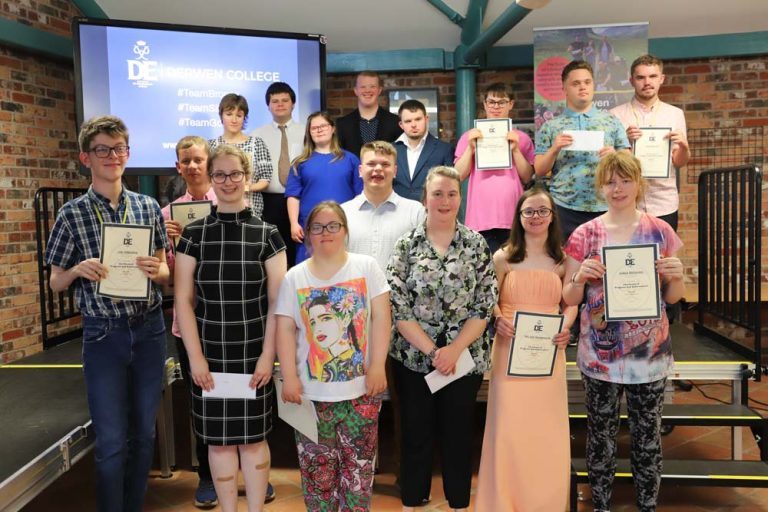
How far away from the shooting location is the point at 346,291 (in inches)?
92.3

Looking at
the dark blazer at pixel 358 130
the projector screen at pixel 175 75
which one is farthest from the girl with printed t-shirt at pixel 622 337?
the projector screen at pixel 175 75

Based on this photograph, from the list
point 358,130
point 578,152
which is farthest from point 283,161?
point 578,152

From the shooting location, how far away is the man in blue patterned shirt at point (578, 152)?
328 centimetres

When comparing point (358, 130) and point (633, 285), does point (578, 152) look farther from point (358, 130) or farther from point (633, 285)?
point (358, 130)

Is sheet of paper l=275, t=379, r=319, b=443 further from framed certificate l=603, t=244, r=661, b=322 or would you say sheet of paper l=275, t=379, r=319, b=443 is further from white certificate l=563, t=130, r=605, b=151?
white certificate l=563, t=130, r=605, b=151

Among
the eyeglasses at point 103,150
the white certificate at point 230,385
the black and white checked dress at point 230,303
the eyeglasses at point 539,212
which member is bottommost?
the white certificate at point 230,385

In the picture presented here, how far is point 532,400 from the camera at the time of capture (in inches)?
101

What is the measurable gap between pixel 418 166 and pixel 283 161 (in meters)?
1.10

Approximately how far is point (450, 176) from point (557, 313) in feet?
2.32

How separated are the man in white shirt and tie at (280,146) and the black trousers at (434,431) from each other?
2029 millimetres

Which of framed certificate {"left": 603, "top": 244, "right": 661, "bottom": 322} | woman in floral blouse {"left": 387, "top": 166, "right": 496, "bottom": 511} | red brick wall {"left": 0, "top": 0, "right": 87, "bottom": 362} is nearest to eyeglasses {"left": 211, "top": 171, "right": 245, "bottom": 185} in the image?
woman in floral blouse {"left": 387, "top": 166, "right": 496, "bottom": 511}

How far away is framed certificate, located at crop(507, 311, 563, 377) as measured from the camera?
2.51 metres

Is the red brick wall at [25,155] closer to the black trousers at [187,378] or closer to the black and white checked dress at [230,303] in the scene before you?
the black trousers at [187,378]

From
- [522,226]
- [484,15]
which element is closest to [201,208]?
[522,226]
